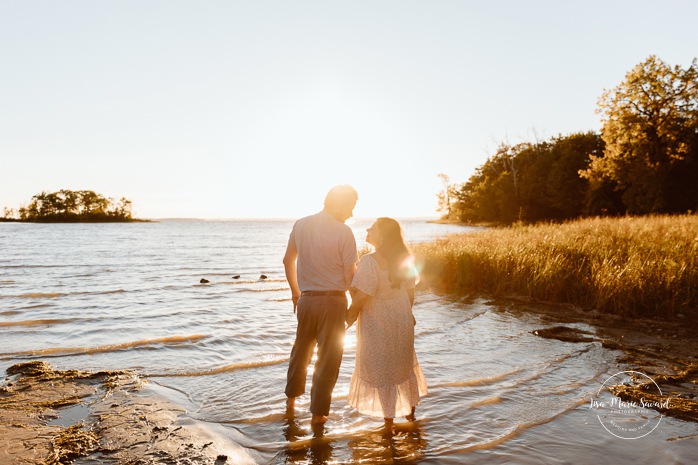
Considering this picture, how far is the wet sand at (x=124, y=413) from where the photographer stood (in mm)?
4082

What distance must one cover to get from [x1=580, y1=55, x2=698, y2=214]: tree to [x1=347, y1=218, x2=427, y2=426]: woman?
128 ft

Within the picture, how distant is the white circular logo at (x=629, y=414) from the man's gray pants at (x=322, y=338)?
113 inches

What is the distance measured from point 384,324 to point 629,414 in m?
2.96

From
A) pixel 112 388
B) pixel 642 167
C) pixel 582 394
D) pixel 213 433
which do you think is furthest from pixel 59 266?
pixel 642 167

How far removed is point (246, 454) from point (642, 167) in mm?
42421

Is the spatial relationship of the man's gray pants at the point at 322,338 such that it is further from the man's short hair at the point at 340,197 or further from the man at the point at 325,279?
the man's short hair at the point at 340,197

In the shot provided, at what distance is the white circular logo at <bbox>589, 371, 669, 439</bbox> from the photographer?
14.8 feet

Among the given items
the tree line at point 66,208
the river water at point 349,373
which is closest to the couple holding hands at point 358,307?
the river water at point 349,373

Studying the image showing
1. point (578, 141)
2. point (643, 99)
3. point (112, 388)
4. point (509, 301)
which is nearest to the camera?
point (112, 388)

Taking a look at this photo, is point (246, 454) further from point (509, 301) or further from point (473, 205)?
point (473, 205)

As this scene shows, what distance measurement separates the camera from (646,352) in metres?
7.11

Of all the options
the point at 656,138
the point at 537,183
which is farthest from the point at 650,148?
the point at 537,183

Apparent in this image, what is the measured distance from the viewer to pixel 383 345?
14.4 ft

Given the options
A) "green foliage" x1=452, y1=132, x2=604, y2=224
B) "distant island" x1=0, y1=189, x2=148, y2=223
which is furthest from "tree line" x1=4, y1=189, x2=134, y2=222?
"green foliage" x1=452, y1=132, x2=604, y2=224
